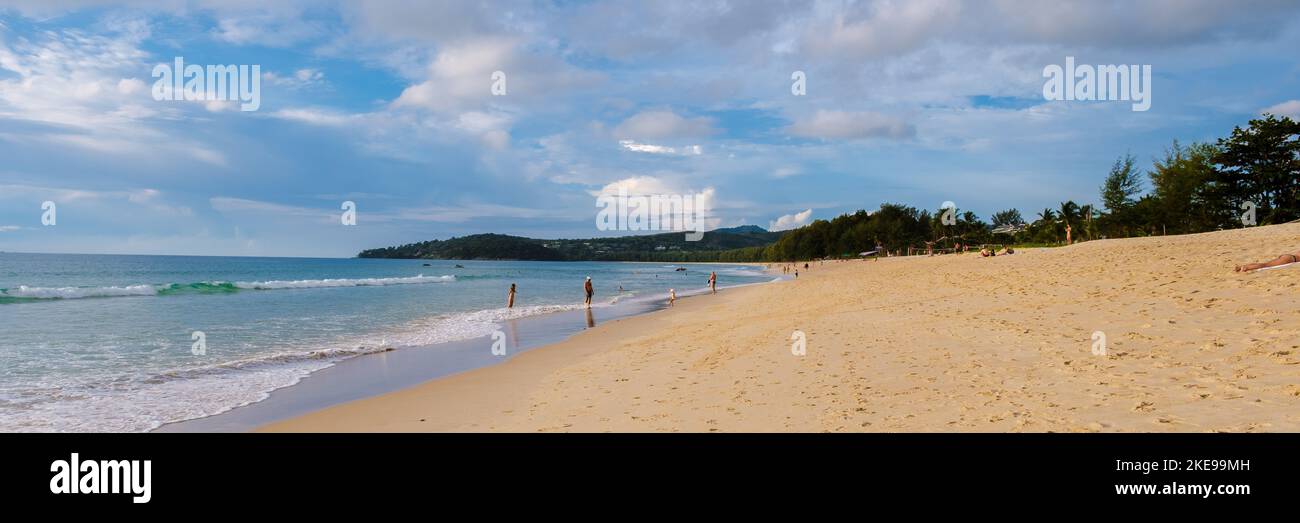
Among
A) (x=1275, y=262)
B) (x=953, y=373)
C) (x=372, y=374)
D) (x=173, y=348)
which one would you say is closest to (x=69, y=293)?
(x=173, y=348)

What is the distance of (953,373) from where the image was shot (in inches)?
327

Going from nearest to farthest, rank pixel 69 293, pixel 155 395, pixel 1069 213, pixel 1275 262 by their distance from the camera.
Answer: pixel 155 395 → pixel 1275 262 → pixel 69 293 → pixel 1069 213

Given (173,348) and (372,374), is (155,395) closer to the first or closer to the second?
(372,374)

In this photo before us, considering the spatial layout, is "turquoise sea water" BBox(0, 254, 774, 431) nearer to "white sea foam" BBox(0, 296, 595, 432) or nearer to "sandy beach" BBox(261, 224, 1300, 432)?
"white sea foam" BBox(0, 296, 595, 432)

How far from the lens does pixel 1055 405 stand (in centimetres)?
624

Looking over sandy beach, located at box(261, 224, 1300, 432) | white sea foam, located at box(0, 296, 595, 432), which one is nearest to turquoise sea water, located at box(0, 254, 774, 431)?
white sea foam, located at box(0, 296, 595, 432)

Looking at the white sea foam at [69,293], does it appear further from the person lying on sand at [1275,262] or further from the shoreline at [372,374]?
the person lying on sand at [1275,262]
